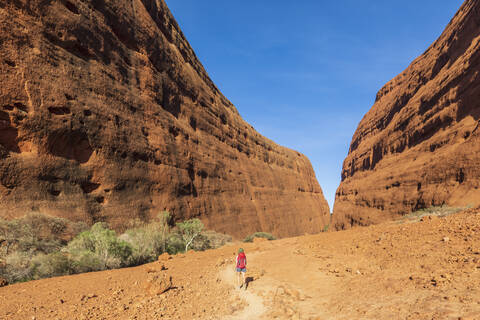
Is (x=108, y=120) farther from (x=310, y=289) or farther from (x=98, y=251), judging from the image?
(x=310, y=289)

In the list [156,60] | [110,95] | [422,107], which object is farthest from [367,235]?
[422,107]

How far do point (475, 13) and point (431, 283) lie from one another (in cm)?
2641

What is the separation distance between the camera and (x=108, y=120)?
14773mm

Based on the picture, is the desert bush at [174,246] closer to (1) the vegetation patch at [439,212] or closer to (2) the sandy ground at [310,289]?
(2) the sandy ground at [310,289]

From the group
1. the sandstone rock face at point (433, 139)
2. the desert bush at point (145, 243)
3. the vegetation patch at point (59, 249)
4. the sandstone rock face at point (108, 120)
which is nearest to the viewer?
the vegetation patch at point (59, 249)

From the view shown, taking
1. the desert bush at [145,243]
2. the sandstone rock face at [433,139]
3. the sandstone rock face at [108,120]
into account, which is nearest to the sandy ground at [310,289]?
the desert bush at [145,243]

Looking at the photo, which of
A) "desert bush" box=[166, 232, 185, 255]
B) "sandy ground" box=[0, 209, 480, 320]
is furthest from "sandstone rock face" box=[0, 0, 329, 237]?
"sandy ground" box=[0, 209, 480, 320]

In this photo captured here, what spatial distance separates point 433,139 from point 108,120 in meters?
26.6

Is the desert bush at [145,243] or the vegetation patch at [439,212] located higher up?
the vegetation patch at [439,212]

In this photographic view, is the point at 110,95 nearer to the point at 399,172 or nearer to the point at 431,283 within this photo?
the point at 431,283

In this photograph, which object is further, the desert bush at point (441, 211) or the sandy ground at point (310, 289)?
the desert bush at point (441, 211)

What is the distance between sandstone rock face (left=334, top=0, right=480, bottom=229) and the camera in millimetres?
16734

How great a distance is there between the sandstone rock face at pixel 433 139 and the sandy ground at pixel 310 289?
11.1 metres

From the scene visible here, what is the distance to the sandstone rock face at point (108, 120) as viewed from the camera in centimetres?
1074
